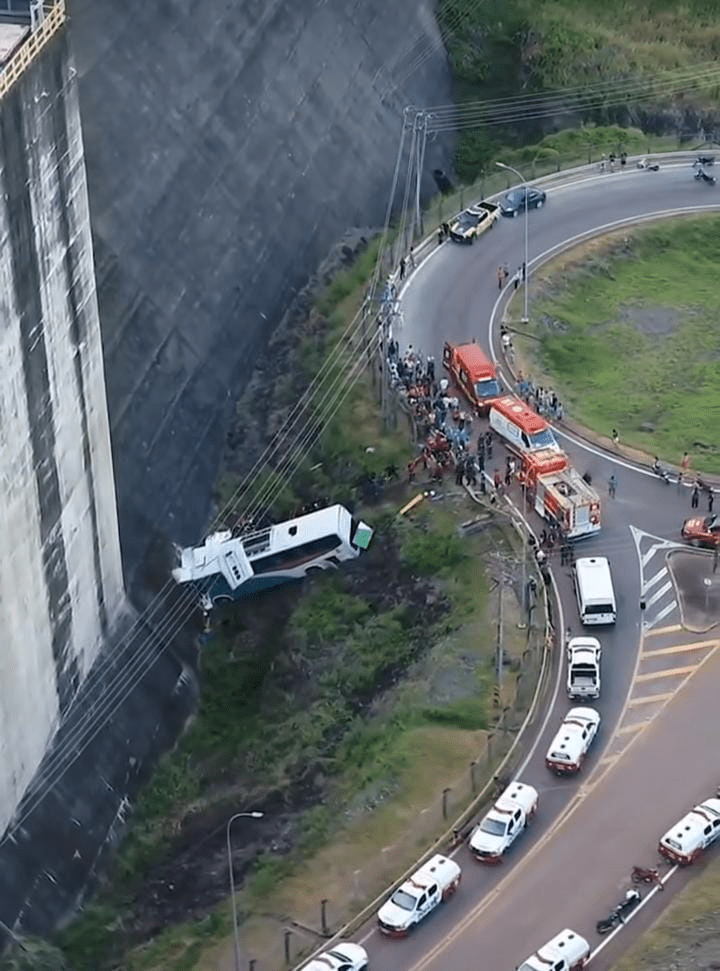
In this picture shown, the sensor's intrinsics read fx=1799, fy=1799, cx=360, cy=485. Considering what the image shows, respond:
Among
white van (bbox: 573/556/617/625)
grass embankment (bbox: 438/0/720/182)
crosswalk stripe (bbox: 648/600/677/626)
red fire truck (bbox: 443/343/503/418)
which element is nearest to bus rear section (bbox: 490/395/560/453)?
red fire truck (bbox: 443/343/503/418)

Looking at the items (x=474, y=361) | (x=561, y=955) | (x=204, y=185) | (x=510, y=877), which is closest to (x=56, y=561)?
(x=510, y=877)

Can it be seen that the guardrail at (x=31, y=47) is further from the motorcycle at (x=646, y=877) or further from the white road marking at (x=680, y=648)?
the motorcycle at (x=646, y=877)

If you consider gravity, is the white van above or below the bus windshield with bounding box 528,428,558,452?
below

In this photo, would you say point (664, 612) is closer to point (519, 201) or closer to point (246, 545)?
point (246, 545)

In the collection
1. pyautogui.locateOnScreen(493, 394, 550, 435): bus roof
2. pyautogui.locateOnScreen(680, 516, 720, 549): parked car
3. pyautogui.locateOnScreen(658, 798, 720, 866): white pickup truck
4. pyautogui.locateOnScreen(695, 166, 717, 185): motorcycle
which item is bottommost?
pyautogui.locateOnScreen(658, 798, 720, 866): white pickup truck

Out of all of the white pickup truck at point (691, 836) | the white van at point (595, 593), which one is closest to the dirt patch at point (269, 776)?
the white van at point (595, 593)

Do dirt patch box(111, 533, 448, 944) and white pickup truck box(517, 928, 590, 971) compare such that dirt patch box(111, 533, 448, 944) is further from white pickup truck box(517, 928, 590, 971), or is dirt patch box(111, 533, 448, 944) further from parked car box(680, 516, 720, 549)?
parked car box(680, 516, 720, 549)
